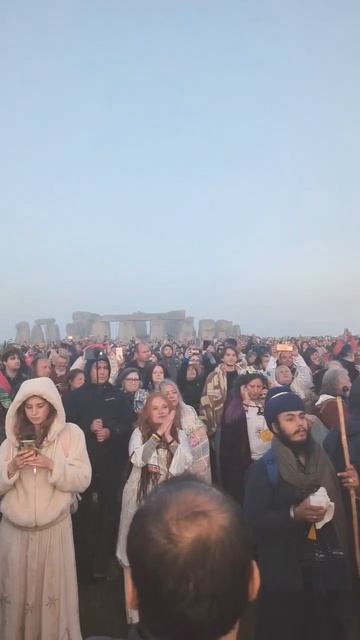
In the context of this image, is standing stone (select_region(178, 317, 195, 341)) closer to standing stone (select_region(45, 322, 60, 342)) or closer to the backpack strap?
standing stone (select_region(45, 322, 60, 342))

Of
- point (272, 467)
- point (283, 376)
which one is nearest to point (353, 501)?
point (272, 467)

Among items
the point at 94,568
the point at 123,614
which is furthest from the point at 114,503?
the point at 123,614

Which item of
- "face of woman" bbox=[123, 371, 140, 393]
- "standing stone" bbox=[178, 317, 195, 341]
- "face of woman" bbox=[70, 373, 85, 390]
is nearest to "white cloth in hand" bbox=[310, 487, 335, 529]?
"face of woman" bbox=[123, 371, 140, 393]

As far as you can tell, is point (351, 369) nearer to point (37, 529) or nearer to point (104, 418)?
point (104, 418)

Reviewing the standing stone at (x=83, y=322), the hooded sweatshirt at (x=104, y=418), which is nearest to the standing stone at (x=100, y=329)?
the standing stone at (x=83, y=322)

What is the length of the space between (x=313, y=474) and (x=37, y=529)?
65.3 inches

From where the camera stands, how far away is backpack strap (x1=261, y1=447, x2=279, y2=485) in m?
2.75

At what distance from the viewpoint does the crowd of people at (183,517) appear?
3.59 ft

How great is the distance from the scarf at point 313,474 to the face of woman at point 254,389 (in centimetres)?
176

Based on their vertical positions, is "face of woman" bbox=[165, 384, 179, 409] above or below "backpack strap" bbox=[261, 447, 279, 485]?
above

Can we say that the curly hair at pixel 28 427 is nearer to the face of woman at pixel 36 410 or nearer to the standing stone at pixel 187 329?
the face of woman at pixel 36 410

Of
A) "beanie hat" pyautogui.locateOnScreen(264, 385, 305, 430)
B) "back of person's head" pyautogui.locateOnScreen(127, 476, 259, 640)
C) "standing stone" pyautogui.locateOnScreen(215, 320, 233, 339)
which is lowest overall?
"back of person's head" pyautogui.locateOnScreen(127, 476, 259, 640)

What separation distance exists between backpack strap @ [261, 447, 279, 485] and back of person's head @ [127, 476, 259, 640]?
1.63m

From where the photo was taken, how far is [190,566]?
1068mm
